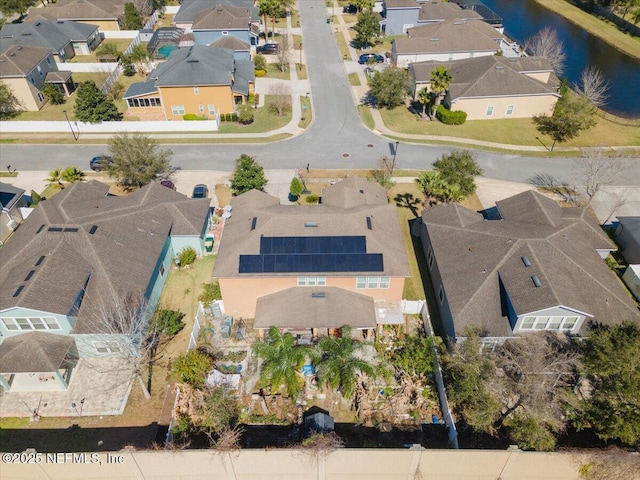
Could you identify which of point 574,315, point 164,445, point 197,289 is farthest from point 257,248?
point 574,315

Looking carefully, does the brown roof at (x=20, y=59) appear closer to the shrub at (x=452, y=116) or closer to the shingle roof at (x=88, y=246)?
the shingle roof at (x=88, y=246)

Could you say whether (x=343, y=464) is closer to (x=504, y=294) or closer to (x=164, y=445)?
(x=164, y=445)

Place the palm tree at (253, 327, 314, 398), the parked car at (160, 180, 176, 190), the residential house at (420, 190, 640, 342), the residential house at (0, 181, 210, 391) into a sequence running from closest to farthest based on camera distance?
the palm tree at (253, 327, 314, 398) < the residential house at (0, 181, 210, 391) < the residential house at (420, 190, 640, 342) < the parked car at (160, 180, 176, 190)

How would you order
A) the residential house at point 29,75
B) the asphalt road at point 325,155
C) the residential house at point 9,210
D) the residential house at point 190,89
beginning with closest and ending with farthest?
1. the residential house at point 9,210
2. the asphalt road at point 325,155
3. the residential house at point 190,89
4. the residential house at point 29,75

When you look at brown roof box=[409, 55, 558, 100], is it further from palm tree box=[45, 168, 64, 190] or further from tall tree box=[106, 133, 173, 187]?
palm tree box=[45, 168, 64, 190]

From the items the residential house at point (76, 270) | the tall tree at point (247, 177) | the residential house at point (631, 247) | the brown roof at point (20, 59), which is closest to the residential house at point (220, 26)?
the brown roof at point (20, 59)

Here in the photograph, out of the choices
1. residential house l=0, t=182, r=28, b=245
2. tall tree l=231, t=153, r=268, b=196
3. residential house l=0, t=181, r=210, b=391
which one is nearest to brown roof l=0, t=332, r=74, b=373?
residential house l=0, t=181, r=210, b=391
